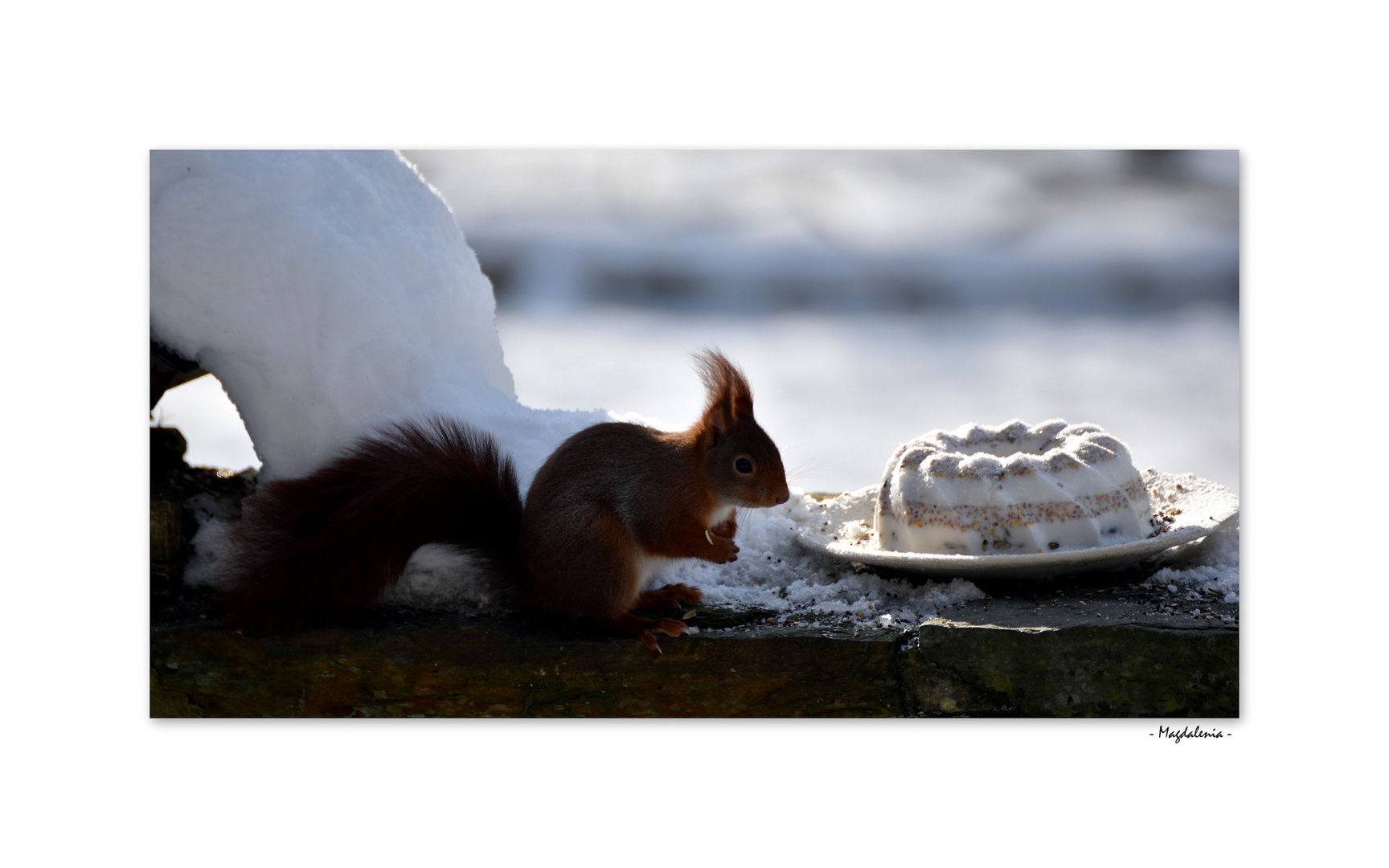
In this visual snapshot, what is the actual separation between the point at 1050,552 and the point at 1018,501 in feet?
0.33

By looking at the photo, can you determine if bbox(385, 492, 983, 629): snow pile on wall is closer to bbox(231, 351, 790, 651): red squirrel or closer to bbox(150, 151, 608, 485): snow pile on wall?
bbox(231, 351, 790, 651): red squirrel

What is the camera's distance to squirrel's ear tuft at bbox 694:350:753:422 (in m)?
1.55

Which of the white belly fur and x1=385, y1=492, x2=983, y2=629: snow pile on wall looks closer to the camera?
the white belly fur

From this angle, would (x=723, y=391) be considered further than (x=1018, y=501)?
No

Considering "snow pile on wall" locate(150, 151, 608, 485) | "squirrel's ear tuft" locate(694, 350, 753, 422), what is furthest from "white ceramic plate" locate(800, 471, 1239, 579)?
"snow pile on wall" locate(150, 151, 608, 485)

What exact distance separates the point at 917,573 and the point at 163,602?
1.26 m

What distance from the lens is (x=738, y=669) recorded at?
157cm

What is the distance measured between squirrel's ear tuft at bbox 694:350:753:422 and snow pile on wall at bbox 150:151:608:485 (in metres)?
0.44

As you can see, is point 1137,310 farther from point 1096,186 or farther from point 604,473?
point 604,473

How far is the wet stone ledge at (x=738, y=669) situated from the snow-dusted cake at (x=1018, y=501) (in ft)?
0.41

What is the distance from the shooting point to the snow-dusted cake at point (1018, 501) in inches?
66.7

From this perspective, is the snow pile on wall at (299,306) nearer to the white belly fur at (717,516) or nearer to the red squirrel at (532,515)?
the red squirrel at (532,515)

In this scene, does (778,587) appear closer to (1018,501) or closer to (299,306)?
(1018,501)

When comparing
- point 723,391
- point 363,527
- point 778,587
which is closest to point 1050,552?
point 778,587
